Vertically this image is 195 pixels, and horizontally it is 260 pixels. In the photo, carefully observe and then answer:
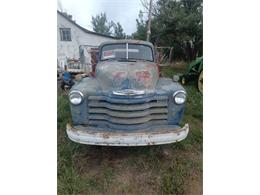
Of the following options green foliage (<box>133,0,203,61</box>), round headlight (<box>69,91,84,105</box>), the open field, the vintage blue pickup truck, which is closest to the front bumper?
the vintage blue pickup truck

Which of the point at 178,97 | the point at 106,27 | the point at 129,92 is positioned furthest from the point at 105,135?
the point at 106,27

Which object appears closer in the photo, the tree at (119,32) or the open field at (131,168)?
the open field at (131,168)

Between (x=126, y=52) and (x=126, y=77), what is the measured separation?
653 millimetres

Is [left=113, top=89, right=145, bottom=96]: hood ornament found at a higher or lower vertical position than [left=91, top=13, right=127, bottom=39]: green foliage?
lower

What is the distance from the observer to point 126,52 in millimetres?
2326

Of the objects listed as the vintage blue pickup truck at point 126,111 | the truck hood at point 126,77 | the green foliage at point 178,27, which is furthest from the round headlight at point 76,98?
the green foliage at point 178,27

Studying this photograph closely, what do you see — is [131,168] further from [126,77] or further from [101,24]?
[101,24]

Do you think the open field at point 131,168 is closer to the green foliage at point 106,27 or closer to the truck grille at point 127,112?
the truck grille at point 127,112

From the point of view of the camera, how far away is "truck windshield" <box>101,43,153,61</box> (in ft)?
7.62

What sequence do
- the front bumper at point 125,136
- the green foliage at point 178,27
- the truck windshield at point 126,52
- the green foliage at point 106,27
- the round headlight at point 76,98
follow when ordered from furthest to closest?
the truck windshield at point 126,52, the green foliage at point 106,27, the green foliage at point 178,27, the round headlight at point 76,98, the front bumper at point 125,136

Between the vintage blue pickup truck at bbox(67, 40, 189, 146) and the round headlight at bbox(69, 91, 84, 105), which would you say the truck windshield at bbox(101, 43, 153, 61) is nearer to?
the vintage blue pickup truck at bbox(67, 40, 189, 146)

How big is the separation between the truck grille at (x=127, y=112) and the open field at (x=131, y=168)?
397mm

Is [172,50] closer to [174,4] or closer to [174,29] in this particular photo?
[174,29]

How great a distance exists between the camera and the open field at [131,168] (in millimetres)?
1595
